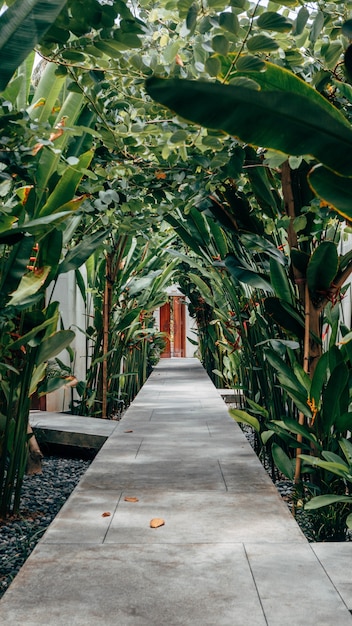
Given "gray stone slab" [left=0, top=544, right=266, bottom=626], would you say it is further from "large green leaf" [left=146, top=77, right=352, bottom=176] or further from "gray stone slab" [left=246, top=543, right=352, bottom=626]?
"large green leaf" [left=146, top=77, right=352, bottom=176]

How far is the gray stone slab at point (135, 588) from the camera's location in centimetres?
123

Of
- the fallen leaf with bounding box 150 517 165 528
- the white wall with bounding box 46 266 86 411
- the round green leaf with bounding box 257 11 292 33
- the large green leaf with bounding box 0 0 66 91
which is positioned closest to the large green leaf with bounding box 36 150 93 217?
the large green leaf with bounding box 0 0 66 91

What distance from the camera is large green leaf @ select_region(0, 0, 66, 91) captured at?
1162mm

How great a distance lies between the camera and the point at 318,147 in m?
0.92

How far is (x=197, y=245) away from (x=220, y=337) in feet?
10.6

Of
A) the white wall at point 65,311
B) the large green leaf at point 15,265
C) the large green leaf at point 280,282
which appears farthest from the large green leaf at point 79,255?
the white wall at point 65,311

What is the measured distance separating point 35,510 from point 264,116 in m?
2.28

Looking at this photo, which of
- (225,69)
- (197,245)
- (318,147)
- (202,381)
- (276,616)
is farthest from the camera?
(202,381)

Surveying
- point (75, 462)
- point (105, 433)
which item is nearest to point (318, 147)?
point (105, 433)

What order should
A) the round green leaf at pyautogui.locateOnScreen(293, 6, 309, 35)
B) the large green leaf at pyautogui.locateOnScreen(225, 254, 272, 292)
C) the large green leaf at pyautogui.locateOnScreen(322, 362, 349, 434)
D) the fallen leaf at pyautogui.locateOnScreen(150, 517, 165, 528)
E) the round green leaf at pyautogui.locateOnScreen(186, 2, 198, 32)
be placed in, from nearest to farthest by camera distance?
the round green leaf at pyautogui.locateOnScreen(186, 2, 198, 32) → the round green leaf at pyautogui.locateOnScreen(293, 6, 309, 35) → the fallen leaf at pyautogui.locateOnScreen(150, 517, 165, 528) → the large green leaf at pyautogui.locateOnScreen(322, 362, 349, 434) → the large green leaf at pyautogui.locateOnScreen(225, 254, 272, 292)

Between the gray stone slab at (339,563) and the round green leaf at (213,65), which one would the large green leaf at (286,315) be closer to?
the gray stone slab at (339,563)

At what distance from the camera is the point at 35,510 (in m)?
2.71

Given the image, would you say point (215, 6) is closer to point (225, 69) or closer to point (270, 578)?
point (225, 69)

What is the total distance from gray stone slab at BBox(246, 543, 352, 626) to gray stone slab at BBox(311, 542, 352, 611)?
24 mm
